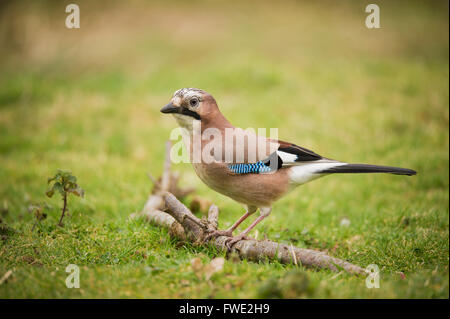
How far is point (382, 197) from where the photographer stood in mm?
7426

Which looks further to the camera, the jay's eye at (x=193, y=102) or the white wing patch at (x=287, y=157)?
the white wing patch at (x=287, y=157)

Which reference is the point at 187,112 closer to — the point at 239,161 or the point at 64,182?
the point at 239,161

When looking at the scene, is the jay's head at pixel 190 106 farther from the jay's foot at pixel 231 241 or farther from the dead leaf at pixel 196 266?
the dead leaf at pixel 196 266

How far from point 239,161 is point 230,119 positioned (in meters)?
5.95

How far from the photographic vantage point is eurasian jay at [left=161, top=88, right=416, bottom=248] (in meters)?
4.38

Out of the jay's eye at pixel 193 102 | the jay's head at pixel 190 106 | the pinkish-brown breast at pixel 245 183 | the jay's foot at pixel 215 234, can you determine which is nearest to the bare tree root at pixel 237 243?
the jay's foot at pixel 215 234

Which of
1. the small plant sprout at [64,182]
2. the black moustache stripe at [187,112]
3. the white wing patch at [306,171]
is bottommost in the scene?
the small plant sprout at [64,182]

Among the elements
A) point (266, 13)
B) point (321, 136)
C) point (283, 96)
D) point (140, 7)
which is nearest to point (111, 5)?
point (140, 7)

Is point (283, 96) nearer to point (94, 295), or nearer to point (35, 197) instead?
point (35, 197)

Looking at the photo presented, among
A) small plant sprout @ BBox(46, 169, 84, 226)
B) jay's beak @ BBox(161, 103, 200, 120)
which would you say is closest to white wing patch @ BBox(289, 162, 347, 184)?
jay's beak @ BBox(161, 103, 200, 120)

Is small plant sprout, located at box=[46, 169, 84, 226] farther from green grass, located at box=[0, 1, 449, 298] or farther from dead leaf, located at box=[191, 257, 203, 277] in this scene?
dead leaf, located at box=[191, 257, 203, 277]

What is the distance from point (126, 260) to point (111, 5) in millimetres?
16038

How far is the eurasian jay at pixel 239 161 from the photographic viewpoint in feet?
14.4

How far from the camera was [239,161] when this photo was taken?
14.5ft
